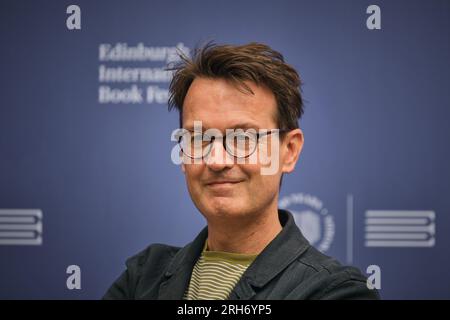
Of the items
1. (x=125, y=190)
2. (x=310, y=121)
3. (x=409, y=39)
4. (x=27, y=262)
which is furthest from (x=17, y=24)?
(x=409, y=39)

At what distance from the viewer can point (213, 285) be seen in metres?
1.39

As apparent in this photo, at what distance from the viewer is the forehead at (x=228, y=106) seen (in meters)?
1.37

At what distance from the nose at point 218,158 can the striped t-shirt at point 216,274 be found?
0.25 meters

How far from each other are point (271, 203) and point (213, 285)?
0.90ft

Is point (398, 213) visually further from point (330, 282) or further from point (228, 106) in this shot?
point (228, 106)

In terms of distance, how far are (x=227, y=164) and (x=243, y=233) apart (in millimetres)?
202

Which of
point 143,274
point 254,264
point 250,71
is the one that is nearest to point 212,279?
Result: point 254,264

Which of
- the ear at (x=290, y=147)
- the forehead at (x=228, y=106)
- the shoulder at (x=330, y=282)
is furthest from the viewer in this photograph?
the ear at (x=290, y=147)

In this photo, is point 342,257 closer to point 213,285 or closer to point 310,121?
point 310,121

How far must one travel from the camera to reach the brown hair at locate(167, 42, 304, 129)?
4.60 feet

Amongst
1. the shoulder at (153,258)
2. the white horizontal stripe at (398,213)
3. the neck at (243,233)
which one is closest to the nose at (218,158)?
the neck at (243,233)

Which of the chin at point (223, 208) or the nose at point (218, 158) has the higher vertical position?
the nose at point (218, 158)

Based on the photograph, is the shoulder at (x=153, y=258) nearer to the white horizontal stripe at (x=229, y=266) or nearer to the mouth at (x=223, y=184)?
the white horizontal stripe at (x=229, y=266)

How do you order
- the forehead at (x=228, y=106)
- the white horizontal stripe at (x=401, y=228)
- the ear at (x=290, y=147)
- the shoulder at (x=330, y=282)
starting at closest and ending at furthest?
the shoulder at (x=330, y=282)
the forehead at (x=228, y=106)
the ear at (x=290, y=147)
the white horizontal stripe at (x=401, y=228)
